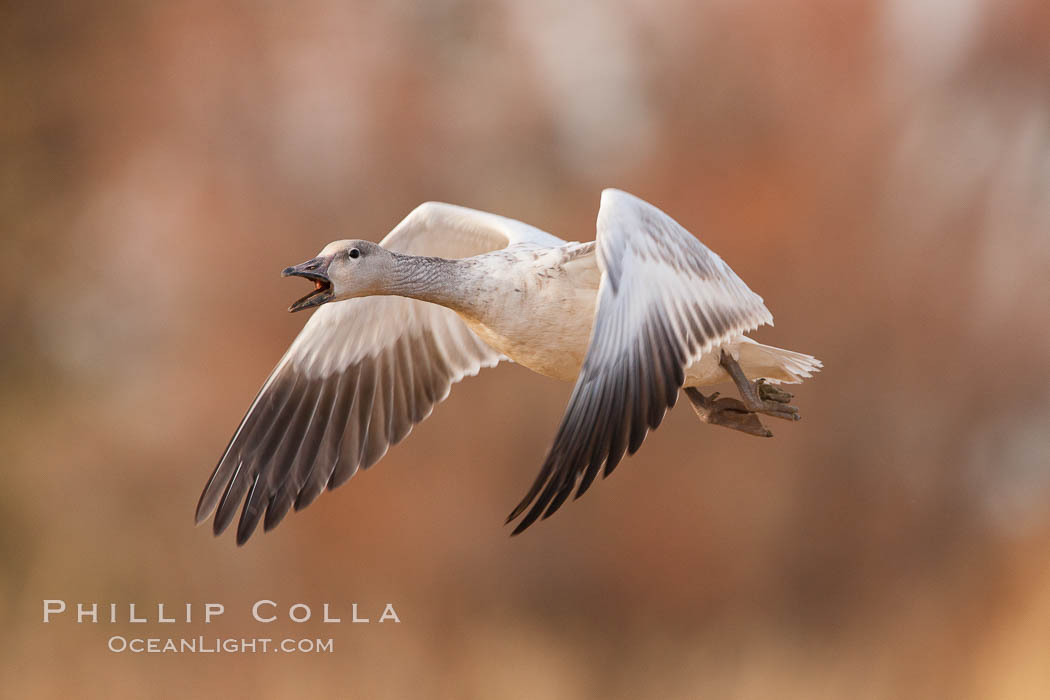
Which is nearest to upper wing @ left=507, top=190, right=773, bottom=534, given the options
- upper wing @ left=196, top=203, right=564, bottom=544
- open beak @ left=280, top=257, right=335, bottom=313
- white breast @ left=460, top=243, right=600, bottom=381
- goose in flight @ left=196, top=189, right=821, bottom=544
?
goose in flight @ left=196, top=189, right=821, bottom=544

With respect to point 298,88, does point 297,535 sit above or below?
below

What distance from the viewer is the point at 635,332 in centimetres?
217

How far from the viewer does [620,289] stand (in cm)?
216

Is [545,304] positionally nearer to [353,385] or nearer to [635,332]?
[635,332]

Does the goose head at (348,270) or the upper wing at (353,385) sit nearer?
the goose head at (348,270)

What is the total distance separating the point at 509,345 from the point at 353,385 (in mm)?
677

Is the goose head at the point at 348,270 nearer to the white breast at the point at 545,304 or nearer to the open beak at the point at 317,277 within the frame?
the open beak at the point at 317,277

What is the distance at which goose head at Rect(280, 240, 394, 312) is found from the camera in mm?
2322

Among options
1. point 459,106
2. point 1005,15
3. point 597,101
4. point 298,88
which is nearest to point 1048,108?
point 1005,15

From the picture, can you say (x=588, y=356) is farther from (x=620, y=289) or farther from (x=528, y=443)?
(x=528, y=443)

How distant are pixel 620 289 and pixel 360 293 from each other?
0.58 meters

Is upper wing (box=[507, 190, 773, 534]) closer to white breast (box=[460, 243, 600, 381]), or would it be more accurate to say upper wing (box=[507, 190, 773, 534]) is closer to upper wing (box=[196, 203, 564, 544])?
white breast (box=[460, 243, 600, 381])

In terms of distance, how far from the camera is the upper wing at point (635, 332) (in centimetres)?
203

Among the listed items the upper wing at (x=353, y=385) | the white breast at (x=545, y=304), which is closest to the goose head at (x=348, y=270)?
the white breast at (x=545, y=304)
